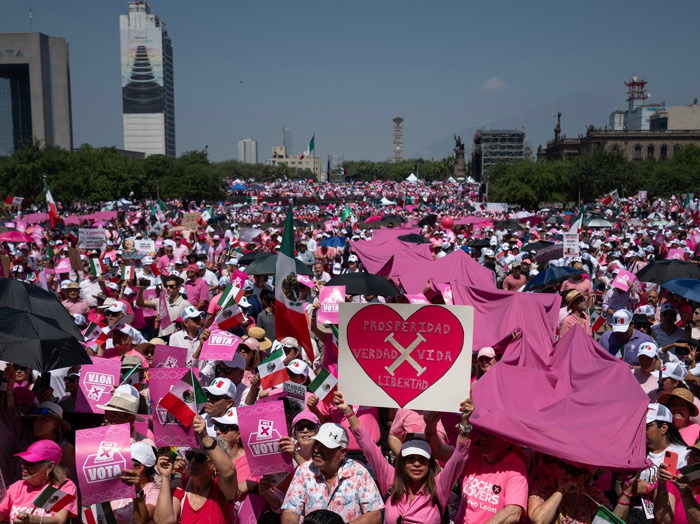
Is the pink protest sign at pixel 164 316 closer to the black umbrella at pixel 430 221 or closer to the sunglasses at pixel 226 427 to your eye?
the sunglasses at pixel 226 427

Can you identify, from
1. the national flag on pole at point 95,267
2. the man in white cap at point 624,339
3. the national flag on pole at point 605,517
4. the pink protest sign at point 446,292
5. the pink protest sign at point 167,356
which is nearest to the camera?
the national flag on pole at point 605,517

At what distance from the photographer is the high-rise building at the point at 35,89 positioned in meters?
136

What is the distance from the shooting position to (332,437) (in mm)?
4141

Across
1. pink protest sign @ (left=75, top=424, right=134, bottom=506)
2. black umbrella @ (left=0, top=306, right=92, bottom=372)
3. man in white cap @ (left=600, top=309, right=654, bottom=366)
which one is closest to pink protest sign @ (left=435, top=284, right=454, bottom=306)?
man in white cap @ (left=600, top=309, right=654, bottom=366)

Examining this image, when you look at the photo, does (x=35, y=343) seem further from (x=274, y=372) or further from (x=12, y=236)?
(x=12, y=236)

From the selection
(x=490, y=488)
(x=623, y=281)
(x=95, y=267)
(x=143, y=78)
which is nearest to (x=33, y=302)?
(x=490, y=488)

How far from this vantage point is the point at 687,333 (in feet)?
24.3

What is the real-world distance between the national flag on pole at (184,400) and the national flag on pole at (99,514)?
0.66m

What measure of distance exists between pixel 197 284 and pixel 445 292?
12.4ft

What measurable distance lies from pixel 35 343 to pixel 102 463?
4.00 feet

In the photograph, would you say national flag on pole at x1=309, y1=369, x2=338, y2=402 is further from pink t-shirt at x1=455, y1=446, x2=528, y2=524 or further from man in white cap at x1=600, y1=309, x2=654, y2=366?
man in white cap at x1=600, y1=309, x2=654, y2=366

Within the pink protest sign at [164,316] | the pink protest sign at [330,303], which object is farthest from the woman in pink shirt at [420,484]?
the pink protest sign at [164,316]

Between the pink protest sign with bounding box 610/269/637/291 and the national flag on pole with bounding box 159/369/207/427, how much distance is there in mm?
7283

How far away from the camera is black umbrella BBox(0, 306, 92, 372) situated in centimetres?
469
